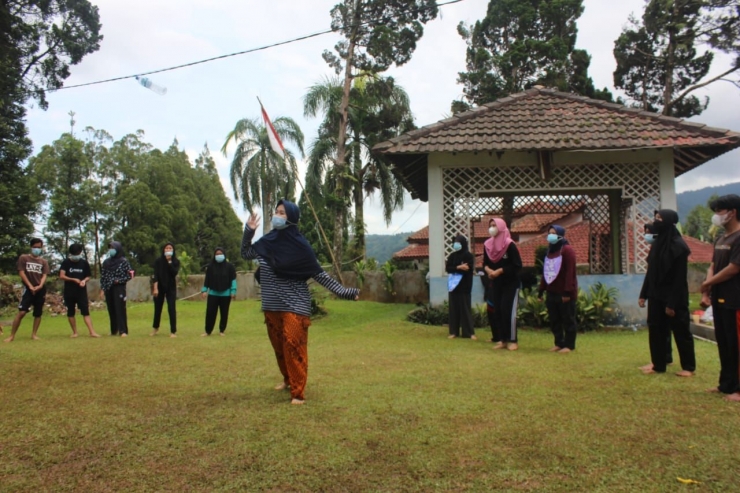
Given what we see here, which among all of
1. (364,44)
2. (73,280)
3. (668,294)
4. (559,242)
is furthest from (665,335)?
(364,44)

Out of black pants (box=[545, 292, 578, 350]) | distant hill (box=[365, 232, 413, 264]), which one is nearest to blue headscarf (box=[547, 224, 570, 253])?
black pants (box=[545, 292, 578, 350])

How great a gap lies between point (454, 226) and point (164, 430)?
8093 millimetres

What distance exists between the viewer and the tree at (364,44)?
74.9ft

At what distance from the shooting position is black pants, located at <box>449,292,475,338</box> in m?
9.29

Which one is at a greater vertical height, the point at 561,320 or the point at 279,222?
the point at 279,222

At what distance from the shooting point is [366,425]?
4164 millimetres

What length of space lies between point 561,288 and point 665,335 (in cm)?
178

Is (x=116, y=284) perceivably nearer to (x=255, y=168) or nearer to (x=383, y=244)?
(x=255, y=168)

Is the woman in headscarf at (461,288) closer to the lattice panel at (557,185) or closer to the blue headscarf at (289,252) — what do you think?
the lattice panel at (557,185)

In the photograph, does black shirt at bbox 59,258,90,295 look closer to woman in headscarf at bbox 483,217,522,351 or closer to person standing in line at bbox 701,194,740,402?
woman in headscarf at bbox 483,217,522,351

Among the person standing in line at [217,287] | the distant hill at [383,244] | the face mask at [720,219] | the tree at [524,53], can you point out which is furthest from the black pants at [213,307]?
the tree at [524,53]

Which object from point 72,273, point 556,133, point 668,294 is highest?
point 556,133

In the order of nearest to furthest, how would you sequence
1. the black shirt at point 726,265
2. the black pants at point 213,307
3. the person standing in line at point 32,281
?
the black shirt at point 726,265
the person standing in line at point 32,281
the black pants at point 213,307

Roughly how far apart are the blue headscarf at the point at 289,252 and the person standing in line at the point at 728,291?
3422 mm
